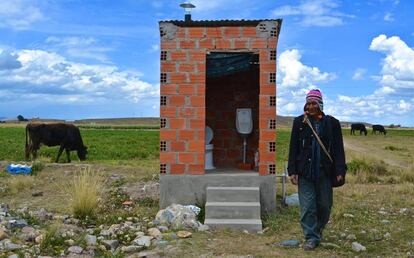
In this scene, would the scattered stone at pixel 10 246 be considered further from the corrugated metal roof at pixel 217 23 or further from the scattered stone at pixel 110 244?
the corrugated metal roof at pixel 217 23

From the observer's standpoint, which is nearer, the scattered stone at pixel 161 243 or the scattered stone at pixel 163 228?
the scattered stone at pixel 161 243

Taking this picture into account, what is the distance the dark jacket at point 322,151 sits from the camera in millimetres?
6797

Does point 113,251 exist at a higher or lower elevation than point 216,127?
lower

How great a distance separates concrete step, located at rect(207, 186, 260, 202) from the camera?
9.10 m

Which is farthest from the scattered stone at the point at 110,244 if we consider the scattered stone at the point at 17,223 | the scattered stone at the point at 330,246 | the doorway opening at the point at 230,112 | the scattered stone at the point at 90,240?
the doorway opening at the point at 230,112

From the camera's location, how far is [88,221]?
346 inches

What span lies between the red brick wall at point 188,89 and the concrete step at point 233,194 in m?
0.59

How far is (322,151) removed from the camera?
6809 mm

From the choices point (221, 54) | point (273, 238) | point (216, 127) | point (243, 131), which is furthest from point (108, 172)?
point (273, 238)

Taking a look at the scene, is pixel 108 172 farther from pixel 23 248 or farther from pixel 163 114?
pixel 23 248

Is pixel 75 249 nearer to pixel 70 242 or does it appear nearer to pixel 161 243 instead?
pixel 70 242

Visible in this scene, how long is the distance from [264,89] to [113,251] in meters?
4.22

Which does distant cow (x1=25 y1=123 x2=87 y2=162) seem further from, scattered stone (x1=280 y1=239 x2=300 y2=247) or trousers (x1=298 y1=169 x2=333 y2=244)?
trousers (x1=298 y1=169 x2=333 y2=244)

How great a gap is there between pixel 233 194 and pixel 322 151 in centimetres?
270
